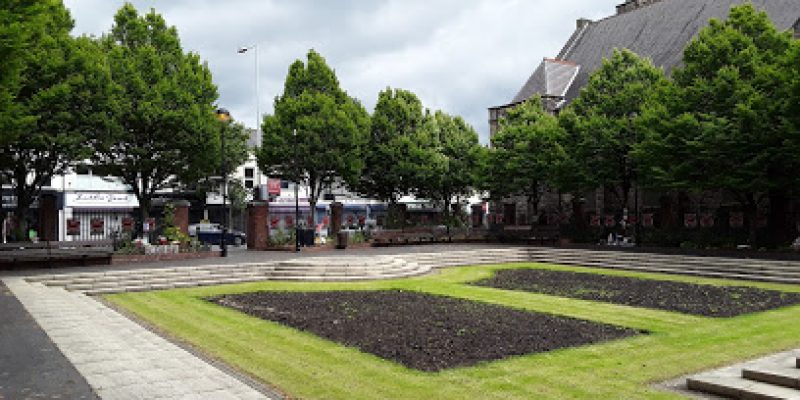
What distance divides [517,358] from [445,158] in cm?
3676

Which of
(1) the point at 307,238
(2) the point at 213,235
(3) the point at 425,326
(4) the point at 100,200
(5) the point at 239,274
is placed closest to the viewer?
(3) the point at 425,326

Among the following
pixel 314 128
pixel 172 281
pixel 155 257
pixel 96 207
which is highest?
pixel 314 128

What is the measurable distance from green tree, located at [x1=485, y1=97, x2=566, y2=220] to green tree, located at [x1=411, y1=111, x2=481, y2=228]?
85.6 inches

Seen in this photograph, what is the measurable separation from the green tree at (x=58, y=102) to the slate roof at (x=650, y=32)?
1218 inches

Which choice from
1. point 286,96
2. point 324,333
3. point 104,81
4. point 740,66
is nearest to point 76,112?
point 104,81

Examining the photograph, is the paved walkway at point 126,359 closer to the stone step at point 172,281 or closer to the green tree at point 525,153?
the stone step at point 172,281

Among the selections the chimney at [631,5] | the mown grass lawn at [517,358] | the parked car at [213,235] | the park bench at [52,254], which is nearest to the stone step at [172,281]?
the mown grass lawn at [517,358]

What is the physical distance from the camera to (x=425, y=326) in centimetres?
1302

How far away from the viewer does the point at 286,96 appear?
39.9 meters

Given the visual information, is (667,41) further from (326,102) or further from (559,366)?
(559,366)

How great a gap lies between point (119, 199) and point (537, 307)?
157 ft

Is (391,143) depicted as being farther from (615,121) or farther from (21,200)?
(21,200)

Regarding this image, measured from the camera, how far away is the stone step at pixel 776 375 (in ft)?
26.3

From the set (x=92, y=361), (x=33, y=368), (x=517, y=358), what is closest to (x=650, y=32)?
(x=517, y=358)
